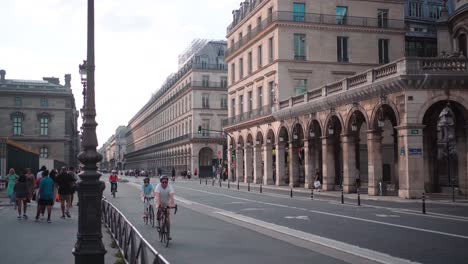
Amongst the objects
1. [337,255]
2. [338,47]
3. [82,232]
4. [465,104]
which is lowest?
[337,255]

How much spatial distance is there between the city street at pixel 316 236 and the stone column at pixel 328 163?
15473mm

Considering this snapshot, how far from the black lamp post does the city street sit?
2.70m

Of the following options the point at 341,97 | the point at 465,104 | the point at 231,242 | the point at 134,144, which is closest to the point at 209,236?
the point at 231,242

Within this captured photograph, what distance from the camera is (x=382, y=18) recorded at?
52250 millimetres

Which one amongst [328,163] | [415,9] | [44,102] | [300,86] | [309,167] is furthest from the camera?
[44,102]

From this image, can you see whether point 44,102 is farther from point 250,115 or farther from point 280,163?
point 280,163

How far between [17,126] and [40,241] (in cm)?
9048

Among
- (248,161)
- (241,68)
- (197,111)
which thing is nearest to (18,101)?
(197,111)

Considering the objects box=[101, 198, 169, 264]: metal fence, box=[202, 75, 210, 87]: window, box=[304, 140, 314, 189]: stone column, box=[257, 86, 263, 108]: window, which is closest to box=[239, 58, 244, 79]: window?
box=[257, 86, 263, 108]: window

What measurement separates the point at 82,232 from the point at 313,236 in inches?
300

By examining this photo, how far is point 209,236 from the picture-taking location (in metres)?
15.2

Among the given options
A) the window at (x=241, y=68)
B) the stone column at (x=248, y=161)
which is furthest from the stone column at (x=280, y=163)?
the window at (x=241, y=68)

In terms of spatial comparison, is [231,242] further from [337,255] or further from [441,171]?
[441,171]

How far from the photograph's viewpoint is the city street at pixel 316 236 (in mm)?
11703
